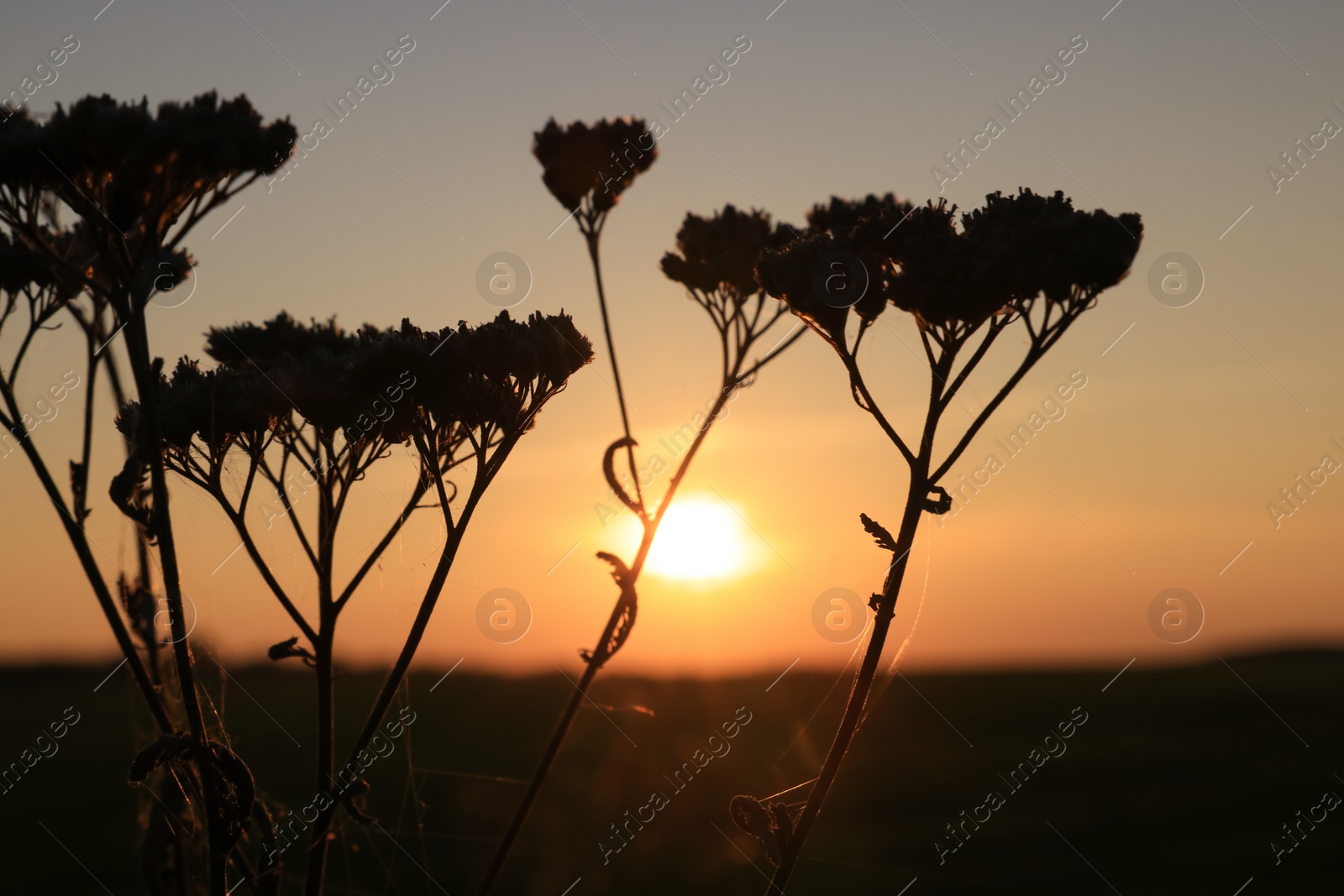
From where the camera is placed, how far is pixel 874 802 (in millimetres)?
21656

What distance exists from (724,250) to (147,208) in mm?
4207

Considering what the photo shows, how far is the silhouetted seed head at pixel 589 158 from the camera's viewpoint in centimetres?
717

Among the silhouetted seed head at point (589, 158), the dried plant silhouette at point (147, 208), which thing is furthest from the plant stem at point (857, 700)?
the silhouetted seed head at point (589, 158)

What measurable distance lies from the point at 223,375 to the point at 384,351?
1.02m

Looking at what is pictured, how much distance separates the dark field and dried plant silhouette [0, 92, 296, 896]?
5.88 metres

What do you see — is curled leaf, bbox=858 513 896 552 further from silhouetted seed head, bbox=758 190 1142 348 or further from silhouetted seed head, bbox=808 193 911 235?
silhouetted seed head, bbox=808 193 911 235

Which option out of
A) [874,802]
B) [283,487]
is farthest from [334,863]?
[283,487]

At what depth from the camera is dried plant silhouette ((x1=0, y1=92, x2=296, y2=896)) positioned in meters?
4.00

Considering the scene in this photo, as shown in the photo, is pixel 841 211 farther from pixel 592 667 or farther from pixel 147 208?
pixel 147 208

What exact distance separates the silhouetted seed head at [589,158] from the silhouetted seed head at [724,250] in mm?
661

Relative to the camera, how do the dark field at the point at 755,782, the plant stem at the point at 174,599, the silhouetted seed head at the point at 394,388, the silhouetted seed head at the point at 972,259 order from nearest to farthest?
the plant stem at the point at 174,599, the silhouetted seed head at the point at 972,259, the silhouetted seed head at the point at 394,388, the dark field at the point at 755,782

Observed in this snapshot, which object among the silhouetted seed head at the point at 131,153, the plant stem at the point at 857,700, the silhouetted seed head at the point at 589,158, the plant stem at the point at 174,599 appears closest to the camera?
the plant stem at the point at 174,599

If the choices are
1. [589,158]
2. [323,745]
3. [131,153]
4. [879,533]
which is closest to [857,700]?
[879,533]

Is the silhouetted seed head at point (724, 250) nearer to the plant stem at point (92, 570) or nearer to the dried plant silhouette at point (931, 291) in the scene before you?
the dried plant silhouette at point (931, 291)
